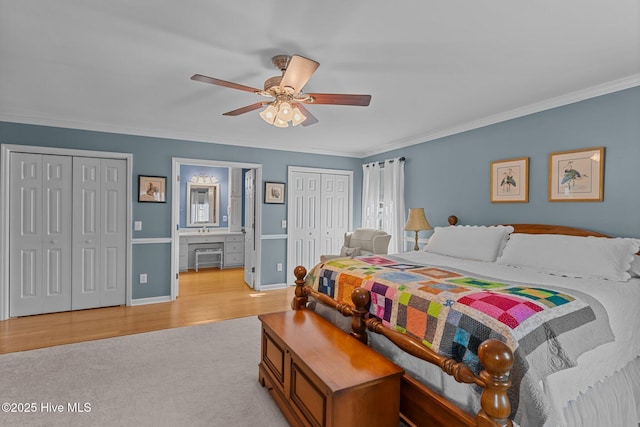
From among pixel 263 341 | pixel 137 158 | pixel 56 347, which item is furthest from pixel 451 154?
pixel 56 347

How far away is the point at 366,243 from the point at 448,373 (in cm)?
349

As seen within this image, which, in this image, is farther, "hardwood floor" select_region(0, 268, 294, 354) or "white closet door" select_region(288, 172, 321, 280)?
"white closet door" select_region(288, 172, 321, 280)

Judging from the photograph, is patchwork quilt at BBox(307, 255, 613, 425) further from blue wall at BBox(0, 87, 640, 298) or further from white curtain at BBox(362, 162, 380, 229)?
white curtain at BBox(362, 162, 380, 229)

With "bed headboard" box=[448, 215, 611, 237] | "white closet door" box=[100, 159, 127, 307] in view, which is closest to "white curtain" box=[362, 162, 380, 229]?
"bed headboard" box=[448, 215, 611, 237]

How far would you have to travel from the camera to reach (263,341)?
8.20 feet

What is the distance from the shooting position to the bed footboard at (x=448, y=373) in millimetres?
1281

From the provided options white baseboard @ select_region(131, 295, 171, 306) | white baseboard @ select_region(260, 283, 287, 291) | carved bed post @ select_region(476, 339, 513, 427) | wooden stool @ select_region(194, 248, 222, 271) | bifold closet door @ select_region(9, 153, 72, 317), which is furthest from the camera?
wooden stool @ select_region(194, 248, 222, 271)

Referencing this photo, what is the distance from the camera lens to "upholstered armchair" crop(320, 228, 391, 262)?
4820mm

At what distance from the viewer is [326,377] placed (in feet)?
5.39

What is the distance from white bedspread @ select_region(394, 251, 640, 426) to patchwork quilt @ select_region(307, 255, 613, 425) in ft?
0.25

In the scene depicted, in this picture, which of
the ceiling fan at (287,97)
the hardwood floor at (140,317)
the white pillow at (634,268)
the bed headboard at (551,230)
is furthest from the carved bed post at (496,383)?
the hardwood floor at (140,317)

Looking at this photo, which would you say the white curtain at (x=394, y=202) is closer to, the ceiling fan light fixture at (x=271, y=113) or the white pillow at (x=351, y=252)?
the white pillow at (x=351, y=252)

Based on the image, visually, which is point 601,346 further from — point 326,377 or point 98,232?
point 98,232

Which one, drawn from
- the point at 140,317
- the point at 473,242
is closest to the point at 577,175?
the point at 473,242
